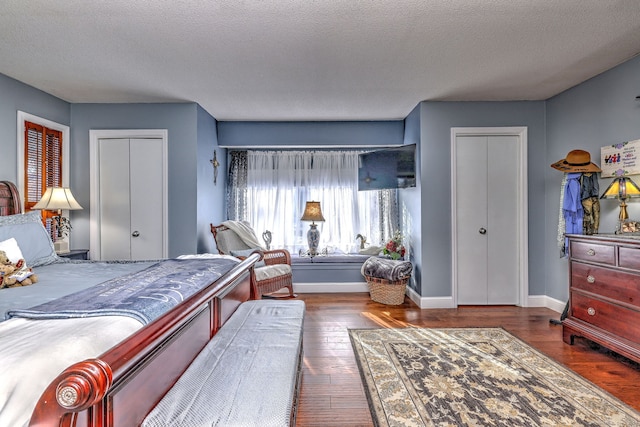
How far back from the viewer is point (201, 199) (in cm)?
412

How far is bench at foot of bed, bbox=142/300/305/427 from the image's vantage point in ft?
3.70

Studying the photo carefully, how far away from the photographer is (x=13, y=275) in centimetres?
183

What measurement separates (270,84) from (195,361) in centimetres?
271

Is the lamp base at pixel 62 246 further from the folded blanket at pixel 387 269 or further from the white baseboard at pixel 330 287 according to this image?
the folded blanket at pixel 387 269

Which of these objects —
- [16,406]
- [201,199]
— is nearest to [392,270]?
[201,199]

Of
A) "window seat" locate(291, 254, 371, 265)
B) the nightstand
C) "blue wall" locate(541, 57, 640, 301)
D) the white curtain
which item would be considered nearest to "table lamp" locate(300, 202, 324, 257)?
"window seat" locate(291, 254, 371, 265)

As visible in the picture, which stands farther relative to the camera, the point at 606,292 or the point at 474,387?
the point at 606,292

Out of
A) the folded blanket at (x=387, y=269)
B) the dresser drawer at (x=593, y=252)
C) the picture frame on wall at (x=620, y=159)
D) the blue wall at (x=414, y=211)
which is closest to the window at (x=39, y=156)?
the folded blanket at (x=387, y=269)

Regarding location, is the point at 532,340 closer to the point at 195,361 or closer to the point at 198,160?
the point at 195,361

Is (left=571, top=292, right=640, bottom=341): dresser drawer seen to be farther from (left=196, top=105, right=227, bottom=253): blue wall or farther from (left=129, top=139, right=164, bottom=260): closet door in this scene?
(left=129, top=139, right=164, bottom=260): closet door

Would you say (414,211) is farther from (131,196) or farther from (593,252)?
(131,196)

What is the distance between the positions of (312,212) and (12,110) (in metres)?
3.43

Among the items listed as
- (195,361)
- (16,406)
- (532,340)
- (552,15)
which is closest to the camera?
(16,406)

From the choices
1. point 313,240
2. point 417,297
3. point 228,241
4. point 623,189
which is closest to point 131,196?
point 228,241
